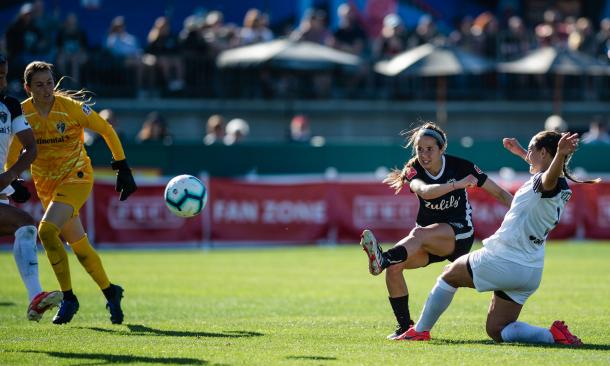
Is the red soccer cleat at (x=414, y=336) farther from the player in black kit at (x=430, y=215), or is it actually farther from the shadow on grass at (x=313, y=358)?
Result: the shadow on grass at (x=313, y=358)

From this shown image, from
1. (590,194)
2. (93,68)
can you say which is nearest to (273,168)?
(93,68)

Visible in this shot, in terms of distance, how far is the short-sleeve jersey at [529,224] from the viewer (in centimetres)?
842

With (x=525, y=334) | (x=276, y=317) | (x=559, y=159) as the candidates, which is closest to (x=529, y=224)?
(x=559, y=159)

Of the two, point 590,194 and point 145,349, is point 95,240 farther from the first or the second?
point 145,349

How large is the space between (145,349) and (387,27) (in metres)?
18.8

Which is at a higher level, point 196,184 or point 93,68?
point 93,68

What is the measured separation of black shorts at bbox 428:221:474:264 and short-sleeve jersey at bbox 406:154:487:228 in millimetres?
35

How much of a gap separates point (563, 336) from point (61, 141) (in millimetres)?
4751

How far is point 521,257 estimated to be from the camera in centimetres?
851

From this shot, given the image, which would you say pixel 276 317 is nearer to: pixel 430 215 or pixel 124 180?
pixel 124 180

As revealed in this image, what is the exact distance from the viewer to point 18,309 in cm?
1152

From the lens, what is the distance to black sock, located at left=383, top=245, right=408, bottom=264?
9.12m

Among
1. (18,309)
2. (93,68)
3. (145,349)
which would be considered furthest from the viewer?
(93,68)

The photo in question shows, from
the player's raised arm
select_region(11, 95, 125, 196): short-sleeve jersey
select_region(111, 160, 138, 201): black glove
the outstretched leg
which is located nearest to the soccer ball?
select_region(111, 160, 138, 201): black glove
